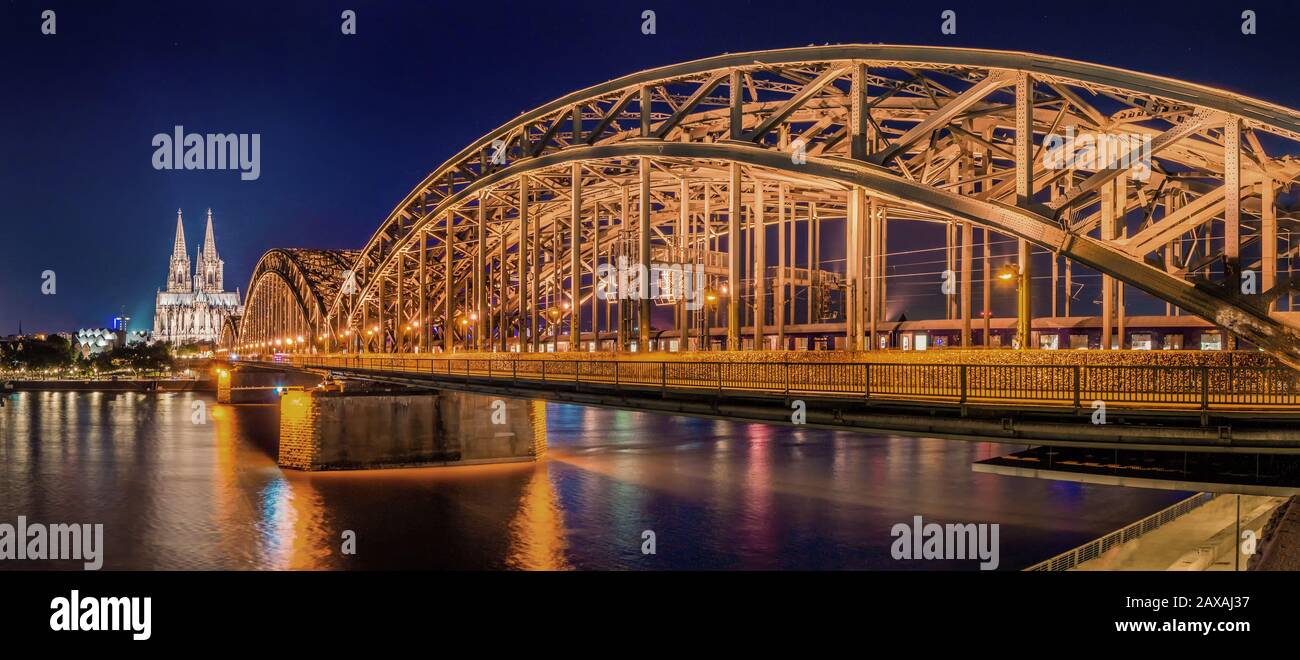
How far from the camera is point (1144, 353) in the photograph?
70.4ft

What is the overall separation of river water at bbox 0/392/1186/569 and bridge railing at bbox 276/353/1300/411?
7711 mm

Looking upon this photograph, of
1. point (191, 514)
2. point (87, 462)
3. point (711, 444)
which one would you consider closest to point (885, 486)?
point (711, 444)

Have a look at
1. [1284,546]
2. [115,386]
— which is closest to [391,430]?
[1284,546]

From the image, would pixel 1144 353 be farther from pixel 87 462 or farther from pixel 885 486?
pixel 87 462

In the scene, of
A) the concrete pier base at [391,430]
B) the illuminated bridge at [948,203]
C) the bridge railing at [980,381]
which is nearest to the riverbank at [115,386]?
the illuminated bridge at [948,203]

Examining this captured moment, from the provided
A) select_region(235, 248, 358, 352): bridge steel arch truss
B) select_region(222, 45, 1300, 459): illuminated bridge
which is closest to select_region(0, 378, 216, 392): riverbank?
select_region(235, 248, 358, 352): bridge steel arch truss

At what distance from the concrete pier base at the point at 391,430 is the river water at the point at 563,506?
1.05 m

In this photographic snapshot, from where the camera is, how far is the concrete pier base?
4738cm

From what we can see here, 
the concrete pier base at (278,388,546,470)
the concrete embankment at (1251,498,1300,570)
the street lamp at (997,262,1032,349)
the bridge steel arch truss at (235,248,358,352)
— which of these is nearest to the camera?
the concrete embankment at (1251,498,1300,570)

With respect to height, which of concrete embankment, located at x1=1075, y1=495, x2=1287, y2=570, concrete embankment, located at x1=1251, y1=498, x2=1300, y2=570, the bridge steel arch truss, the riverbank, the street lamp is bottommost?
the riverbank

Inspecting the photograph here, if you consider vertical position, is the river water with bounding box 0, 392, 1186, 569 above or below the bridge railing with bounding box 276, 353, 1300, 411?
below

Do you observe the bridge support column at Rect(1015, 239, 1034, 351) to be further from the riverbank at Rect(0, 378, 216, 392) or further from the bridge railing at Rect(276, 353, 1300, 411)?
the riverbank at Rect(0, 378, 216, 392)

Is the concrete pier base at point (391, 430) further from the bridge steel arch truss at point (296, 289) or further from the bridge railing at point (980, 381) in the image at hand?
the bridge steel arch truss at point (296, 289)
